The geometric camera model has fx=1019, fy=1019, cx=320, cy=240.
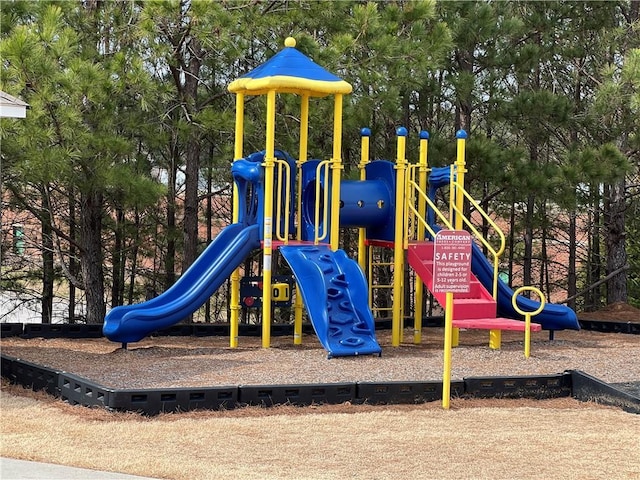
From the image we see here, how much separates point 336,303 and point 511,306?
336 centimetres

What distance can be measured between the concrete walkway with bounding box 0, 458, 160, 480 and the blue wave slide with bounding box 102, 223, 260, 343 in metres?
5.55

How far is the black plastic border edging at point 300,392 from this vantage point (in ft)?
28.0

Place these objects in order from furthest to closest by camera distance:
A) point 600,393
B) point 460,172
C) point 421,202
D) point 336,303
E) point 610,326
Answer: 1. point 610,326
2. point 421,202
3. point 460,172
4. point 336,303
5. point 600,393

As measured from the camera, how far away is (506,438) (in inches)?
308

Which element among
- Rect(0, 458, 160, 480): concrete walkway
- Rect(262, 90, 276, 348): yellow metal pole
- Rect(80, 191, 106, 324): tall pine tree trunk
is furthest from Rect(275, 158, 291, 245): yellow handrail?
Rect(0, 458, 160, 480): concrete walkway

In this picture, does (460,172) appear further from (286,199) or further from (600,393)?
(600,393)

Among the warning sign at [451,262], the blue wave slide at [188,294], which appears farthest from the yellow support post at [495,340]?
the warning sign at [451,262]

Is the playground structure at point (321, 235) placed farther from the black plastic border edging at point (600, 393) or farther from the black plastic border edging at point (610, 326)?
the black plastic border edging at point (610, 326)

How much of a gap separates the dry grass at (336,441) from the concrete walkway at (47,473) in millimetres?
148

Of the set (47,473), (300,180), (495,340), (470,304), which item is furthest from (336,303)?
(47,473)

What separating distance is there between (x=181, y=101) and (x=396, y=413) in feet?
25.1

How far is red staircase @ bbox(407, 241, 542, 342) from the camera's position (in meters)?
12.0

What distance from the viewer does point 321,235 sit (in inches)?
512

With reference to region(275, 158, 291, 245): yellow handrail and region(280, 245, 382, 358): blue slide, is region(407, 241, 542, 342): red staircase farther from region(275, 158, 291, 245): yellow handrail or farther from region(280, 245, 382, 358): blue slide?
region(275, 158, 291, 245): yellow handrail
